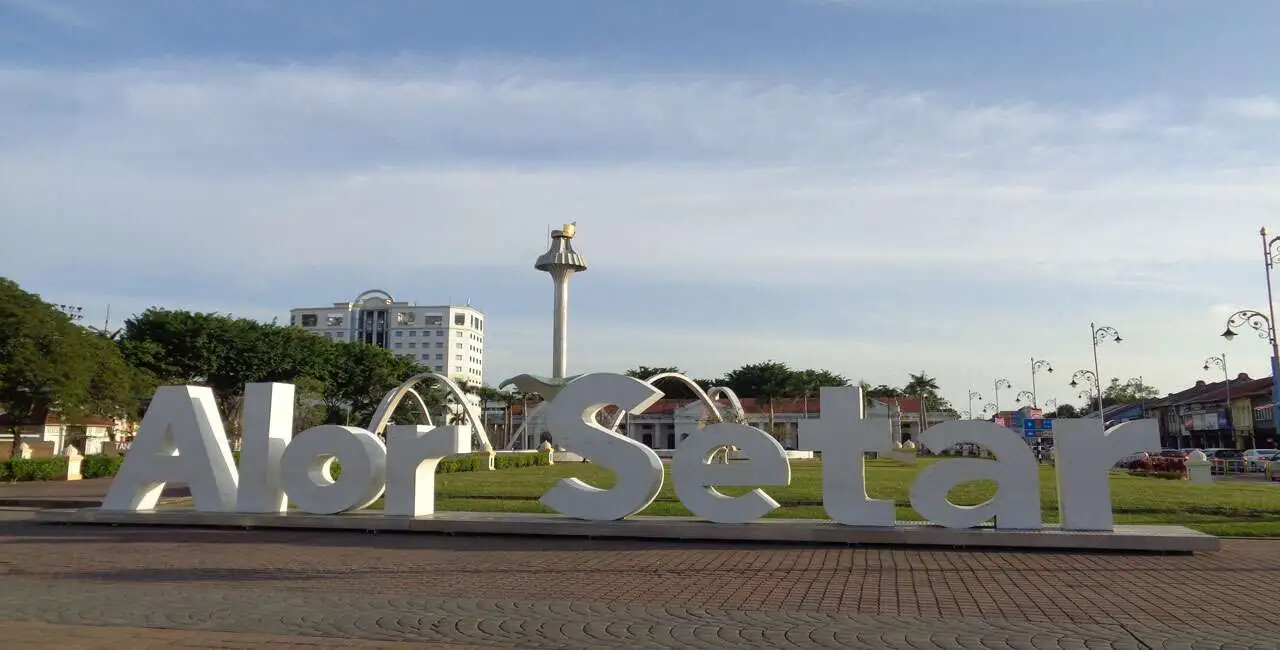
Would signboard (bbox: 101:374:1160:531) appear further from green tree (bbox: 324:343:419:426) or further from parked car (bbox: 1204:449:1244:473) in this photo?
green tree (bbox: 324:343:419:426)

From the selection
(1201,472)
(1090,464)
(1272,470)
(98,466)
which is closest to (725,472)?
(1090,464)

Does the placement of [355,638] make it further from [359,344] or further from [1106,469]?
[359,344]

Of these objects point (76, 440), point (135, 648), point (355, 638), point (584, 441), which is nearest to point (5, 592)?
point (135, 648)

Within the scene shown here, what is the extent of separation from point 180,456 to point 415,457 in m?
5.20

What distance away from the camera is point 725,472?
1730 centimetres

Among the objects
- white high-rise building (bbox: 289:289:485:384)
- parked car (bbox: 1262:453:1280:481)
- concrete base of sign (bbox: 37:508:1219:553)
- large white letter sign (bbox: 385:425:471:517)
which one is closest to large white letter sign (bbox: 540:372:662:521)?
concrete base of sign (bbox: 37:508:1219:553)

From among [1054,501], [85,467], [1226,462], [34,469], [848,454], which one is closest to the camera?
[848,454]

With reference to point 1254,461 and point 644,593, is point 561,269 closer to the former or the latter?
point 1254,461

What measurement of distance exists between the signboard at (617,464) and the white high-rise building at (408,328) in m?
161

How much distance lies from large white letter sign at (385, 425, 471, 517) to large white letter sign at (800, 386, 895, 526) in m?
6.92

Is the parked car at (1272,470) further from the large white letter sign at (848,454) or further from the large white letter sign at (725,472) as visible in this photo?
the large white letter sign at (725,472)

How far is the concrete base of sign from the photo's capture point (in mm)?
15930

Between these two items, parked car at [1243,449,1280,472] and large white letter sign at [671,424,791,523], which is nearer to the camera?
large white letter sign at [671,424,791,523]

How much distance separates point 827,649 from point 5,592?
996 centimetres
